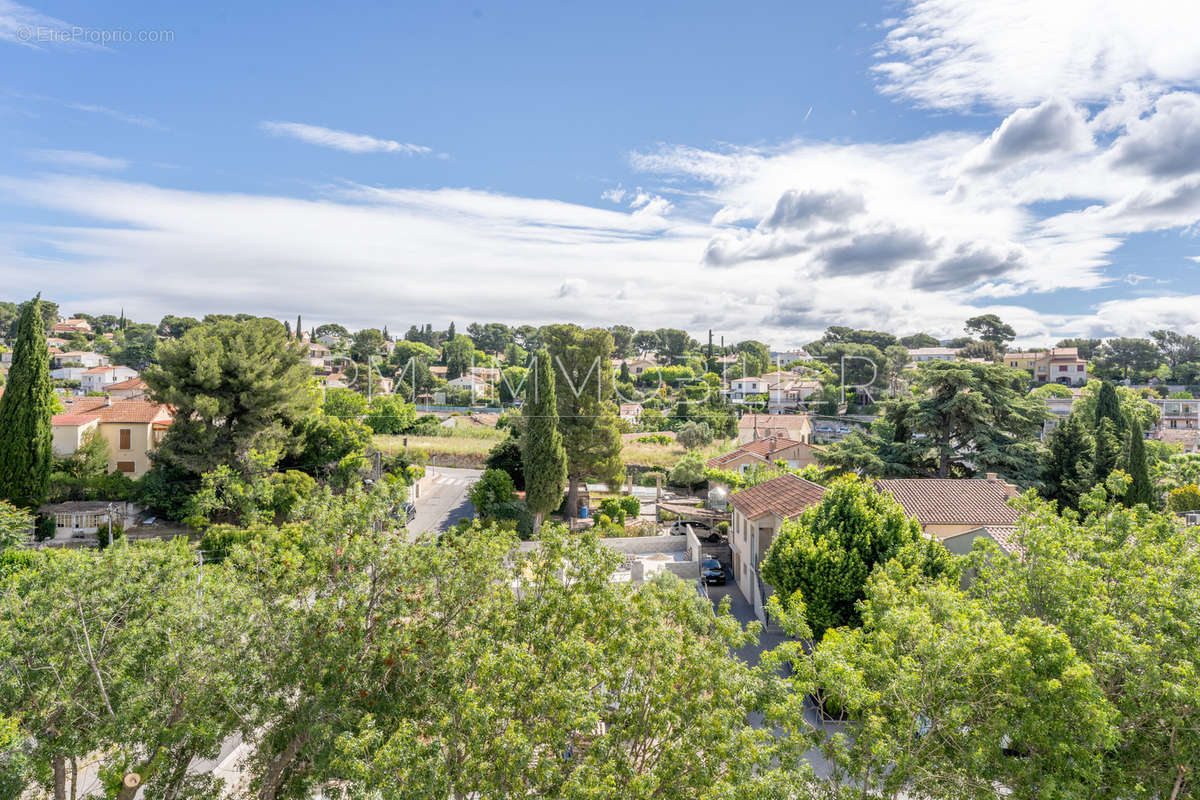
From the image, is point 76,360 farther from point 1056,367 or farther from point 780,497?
point 1056,367

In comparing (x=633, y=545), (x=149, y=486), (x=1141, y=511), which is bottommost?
(x=633, y=545)

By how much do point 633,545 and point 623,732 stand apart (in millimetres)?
23980

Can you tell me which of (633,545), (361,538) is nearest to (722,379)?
(633,545)

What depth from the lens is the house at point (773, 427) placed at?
166ft

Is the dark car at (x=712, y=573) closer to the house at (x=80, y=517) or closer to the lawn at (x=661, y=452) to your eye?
the lawn at (x=661, y=452)

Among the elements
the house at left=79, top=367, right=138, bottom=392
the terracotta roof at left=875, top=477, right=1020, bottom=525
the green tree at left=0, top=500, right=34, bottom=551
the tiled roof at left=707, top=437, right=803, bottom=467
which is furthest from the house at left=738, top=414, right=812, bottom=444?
the house at left=79, top=367, right=138, bottom=392

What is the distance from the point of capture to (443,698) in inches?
319

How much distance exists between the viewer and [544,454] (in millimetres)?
32906

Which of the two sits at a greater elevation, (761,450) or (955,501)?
(955,501)

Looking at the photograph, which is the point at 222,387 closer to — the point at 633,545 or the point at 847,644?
the point at 633,545

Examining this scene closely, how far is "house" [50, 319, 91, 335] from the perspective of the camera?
11232 cm

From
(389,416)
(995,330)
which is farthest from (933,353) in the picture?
(389,416)

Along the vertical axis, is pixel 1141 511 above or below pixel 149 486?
above

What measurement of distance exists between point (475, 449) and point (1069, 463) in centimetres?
3708
